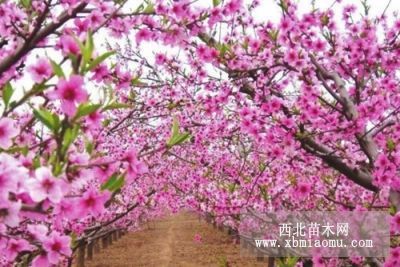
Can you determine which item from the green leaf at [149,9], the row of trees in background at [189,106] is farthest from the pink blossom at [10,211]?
the green leaf at [149,9]

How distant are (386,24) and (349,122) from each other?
1686 millimetres

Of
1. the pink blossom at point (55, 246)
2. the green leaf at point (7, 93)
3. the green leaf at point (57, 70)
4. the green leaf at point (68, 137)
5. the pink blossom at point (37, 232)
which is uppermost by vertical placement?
the green leaf at point (7, 93)

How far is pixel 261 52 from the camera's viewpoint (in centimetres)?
592

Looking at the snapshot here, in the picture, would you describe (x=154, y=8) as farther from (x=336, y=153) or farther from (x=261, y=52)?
(x=336, y=153)

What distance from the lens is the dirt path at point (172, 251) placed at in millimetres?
21688

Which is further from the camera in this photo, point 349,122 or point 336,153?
point 336,153

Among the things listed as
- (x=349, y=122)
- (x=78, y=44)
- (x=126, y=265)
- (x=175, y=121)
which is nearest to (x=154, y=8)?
(x=175, y=121)

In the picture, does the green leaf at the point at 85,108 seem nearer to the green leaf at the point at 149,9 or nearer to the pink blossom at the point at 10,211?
the pink blossom at the point at 10,211

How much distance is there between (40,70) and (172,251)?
2325cm

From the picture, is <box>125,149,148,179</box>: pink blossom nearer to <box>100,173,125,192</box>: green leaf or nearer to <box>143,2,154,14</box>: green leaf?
<box>100,173,125,192</box>: green leaf

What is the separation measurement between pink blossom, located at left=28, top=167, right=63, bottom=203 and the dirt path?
52.4 feet

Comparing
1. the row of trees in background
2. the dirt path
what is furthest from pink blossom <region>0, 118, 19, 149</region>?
the dirt path

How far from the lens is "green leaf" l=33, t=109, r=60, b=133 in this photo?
215 cm

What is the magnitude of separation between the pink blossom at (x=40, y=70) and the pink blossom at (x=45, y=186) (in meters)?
0.65
